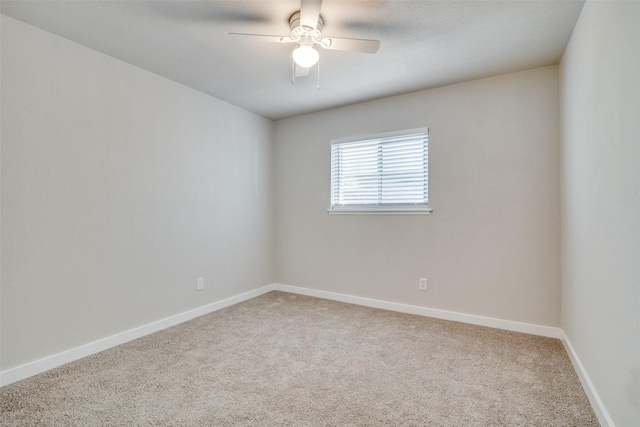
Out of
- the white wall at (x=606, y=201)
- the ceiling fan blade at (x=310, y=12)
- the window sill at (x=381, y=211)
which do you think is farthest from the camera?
the window sill at (x=381, y=211)

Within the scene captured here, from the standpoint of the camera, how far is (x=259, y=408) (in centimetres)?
168

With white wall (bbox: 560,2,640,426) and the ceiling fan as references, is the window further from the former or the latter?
the ceiling fan

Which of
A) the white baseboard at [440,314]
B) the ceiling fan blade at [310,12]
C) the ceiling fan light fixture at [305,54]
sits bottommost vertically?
the white baseboard at [440,314]

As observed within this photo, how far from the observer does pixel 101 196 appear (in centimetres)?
241

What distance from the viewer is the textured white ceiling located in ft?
6.11

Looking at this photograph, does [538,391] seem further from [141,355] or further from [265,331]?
[141,355]

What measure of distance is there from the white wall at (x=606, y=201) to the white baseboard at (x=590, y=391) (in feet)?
0.12

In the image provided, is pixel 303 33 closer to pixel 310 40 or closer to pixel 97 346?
pixel 310 40

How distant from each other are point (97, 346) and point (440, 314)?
306cm

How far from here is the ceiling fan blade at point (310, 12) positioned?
1.60 metres

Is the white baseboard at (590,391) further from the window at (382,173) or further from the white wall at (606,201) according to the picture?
the window at (382,173)

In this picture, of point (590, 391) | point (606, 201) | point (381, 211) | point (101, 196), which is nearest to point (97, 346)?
point (101, 196)

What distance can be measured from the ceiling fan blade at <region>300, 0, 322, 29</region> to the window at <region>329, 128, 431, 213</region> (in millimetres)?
1802

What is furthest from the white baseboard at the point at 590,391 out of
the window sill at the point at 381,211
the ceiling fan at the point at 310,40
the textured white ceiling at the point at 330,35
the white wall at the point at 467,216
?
the ceiling fan at the point at 310,40
